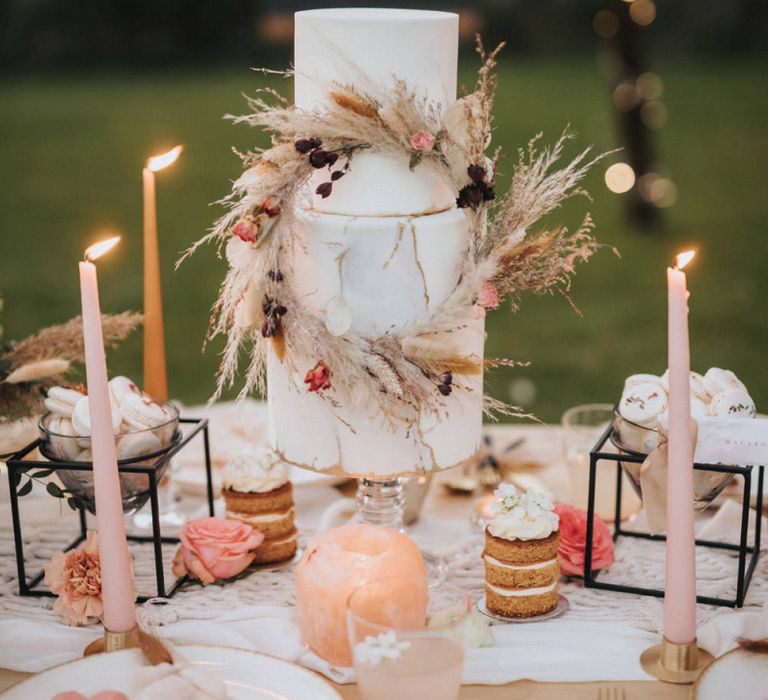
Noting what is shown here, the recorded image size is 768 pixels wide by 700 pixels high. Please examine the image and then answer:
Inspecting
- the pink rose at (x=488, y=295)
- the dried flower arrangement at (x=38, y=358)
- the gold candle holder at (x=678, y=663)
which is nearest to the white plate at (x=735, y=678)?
the gold candle holder at (x=678, y=663)

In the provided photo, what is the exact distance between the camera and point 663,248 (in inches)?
222

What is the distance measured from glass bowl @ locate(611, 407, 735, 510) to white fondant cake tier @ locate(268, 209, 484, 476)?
0.18 m

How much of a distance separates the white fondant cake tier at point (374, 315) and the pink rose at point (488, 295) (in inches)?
1.7

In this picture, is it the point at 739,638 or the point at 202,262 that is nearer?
the point at 739,638

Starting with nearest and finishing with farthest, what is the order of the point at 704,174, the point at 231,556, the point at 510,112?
the point at 231,556 < the point at 704,174 < the point at 510,112

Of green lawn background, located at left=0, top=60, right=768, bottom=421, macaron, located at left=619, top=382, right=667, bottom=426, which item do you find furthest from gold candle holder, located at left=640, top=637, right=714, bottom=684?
green lawn background, located at left=0, top=60, right=768, bottom=421

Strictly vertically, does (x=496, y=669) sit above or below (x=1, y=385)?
below

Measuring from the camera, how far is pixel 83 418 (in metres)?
1.26

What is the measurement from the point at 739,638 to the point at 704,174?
621 centimetres

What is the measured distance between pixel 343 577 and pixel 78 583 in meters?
0.34

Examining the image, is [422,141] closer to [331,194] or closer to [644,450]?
[331,194]

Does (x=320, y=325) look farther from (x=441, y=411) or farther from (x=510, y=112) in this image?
(x=510, y=112)

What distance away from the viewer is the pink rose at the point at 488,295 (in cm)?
122

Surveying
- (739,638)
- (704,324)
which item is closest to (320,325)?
(739,638)
